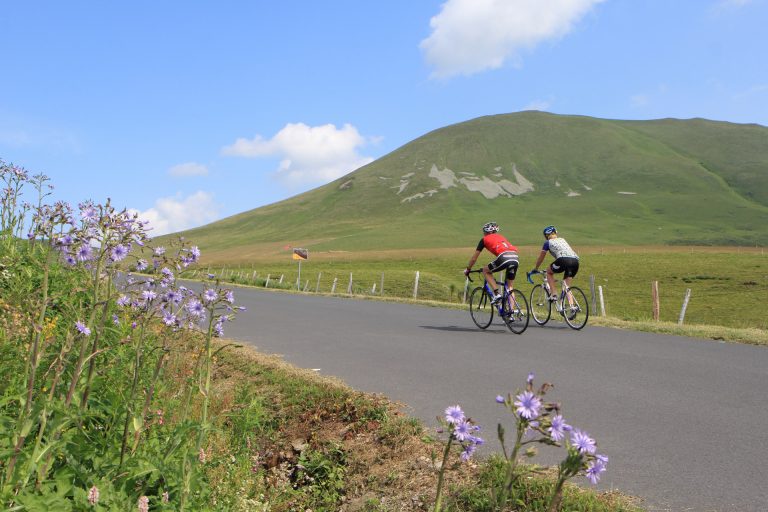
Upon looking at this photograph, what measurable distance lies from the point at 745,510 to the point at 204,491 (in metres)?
3.64

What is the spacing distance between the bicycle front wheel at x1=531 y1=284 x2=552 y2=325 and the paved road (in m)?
0.43

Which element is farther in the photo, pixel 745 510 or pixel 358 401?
pixel 358 401

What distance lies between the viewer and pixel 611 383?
27.7 ft

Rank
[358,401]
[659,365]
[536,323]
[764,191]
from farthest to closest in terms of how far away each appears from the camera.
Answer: [764,191] < [536,323] < [659,365] < [358,401]

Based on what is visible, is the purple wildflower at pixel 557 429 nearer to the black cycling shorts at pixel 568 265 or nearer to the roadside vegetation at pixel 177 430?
the roadside vegetation at pixel 177 430

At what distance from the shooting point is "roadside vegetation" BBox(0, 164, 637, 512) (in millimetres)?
3109

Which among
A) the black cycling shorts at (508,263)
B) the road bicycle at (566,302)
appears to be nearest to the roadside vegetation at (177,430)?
the black cycling shorts at (508,263)

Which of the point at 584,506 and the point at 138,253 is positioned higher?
the point at 138,253

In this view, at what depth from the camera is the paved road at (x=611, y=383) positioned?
493 cm

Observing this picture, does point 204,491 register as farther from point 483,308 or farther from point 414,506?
point 483,308

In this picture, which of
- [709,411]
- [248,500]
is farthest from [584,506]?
[709,411]

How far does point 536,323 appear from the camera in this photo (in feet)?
53.0

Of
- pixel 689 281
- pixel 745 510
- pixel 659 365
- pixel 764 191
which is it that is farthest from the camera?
pixel 764 191

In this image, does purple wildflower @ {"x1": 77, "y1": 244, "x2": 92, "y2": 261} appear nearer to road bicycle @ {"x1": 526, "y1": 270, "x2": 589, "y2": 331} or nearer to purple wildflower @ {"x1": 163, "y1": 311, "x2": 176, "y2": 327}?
purple wildflower @ {"x1": 163, "y1": 311, "x2": 176, "y2": 327}
